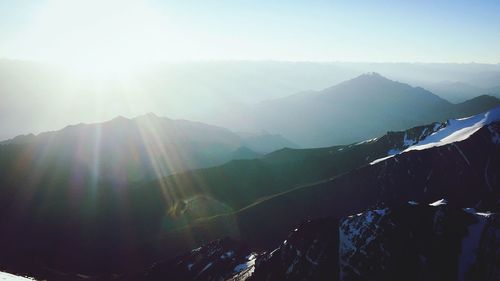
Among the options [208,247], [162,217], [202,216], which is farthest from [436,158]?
[162,217]

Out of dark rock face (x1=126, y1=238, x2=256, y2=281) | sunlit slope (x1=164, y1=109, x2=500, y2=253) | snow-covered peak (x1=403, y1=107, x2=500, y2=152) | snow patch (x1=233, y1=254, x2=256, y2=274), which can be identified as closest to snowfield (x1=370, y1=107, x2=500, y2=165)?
snow-covered peak (x1=403, y1=107, x2=500, y2=152)

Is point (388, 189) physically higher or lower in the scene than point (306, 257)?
lower

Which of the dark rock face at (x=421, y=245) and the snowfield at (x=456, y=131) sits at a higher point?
the snowfield at (x=456, y=131)

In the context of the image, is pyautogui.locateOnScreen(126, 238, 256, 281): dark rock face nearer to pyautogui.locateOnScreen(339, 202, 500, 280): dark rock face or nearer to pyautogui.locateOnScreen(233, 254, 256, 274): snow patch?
pyautogui.locateOnScreen(233, 254, 256, 274): snow patch

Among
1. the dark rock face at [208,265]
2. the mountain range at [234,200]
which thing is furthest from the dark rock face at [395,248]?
the mountain range at [234,200]

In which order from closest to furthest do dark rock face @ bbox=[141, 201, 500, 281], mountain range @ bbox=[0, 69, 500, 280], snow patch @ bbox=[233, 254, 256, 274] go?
dark rock face @ bbox=[141, 201, 500, 281]
mountain range @ bbox=[0, 69, 500, 280]
snow patch @ bbox=[233, 254, 256, 274]

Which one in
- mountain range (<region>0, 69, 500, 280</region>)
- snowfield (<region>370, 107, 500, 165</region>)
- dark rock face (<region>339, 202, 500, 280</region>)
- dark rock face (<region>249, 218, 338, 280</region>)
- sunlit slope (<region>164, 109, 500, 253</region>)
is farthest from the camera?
snowfield (<region>370, 107, 500, 165</region>)

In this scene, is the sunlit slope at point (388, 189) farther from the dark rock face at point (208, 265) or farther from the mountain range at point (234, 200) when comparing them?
the dark rock face at point (208, 265)

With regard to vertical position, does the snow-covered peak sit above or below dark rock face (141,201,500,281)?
above

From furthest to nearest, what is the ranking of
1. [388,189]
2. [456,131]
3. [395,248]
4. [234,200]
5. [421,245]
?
1. [234,200]
2. [456,131]
3. [388,189]
4. [395,248]
5. [421,245]

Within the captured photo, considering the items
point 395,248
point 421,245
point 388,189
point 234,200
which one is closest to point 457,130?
point 388,189

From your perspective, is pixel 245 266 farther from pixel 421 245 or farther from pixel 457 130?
pixel 457 130
